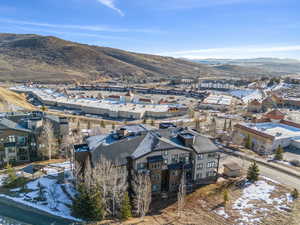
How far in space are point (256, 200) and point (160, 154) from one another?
16508 mm

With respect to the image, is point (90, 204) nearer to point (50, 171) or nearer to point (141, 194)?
point (141, 194)

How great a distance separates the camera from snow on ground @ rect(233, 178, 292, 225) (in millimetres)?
30812

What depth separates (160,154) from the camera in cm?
3556

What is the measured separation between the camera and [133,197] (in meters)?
32.7

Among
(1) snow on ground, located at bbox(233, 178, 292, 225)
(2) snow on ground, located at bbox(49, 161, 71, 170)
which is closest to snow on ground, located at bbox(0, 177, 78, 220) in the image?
(2) snow on ground, located at bbox(49, 161, 71, 170)

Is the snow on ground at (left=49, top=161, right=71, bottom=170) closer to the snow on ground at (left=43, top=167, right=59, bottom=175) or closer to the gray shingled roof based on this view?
the snow on ground at (left=43, top=167, right=59, bottom=175)

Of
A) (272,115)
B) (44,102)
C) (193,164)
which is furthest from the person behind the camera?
(44,102)

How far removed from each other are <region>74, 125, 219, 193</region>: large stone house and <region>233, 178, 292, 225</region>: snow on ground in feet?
20.8

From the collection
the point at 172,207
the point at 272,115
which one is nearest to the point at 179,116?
the point at 272,115

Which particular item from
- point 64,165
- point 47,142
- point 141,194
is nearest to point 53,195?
point 64,165

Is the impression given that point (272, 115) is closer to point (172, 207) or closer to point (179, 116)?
point (179, 116)

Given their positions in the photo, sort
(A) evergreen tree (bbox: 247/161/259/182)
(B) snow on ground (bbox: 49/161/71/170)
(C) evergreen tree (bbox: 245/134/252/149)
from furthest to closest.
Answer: (C) evergreen tree (bbox: 245/134/252/149)
(B) snow on ground (bbox: 49/161/71/170)
(A) evergreen tree (bbox: 247/161/259/182)

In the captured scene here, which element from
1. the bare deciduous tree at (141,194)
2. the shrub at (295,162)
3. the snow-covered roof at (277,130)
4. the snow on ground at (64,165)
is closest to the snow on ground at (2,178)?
the snow on ground at (64,165)

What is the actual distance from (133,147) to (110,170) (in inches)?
236
